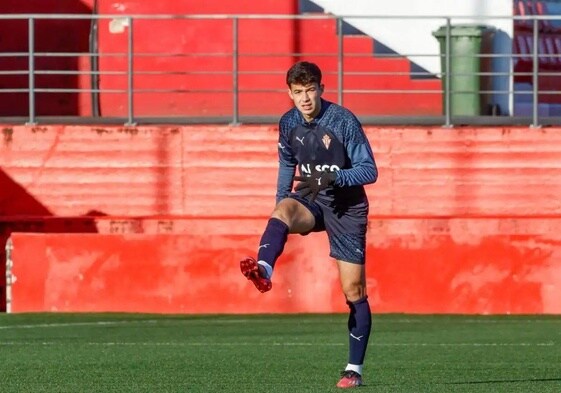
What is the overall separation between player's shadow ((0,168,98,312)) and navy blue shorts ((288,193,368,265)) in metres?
9.16

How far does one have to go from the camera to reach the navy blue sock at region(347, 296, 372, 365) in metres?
10.2

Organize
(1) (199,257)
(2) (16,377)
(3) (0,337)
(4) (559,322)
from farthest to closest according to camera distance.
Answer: (1) (199,257) → (4) (559,322) → (3) (0,337) → (2) (16,377)

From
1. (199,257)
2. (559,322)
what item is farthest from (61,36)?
(559,322)

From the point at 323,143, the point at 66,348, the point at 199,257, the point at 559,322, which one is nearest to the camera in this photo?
the point at 323,143

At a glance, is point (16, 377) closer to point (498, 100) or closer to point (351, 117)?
point (351, 117)

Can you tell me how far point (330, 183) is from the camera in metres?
9.88

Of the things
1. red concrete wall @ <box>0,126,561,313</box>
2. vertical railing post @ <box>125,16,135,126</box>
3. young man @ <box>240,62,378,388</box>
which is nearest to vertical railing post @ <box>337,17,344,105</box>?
red concrete wall @ <box>0,126,561,313</box>

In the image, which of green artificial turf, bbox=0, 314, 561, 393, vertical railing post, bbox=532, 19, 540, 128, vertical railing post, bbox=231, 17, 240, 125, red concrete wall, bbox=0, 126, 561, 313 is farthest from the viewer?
vertical railing post, bbox=231, 17, 240, 125

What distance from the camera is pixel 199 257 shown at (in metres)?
18.3

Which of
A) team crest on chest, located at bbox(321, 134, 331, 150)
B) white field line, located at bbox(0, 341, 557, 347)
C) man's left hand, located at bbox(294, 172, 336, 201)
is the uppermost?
team crest on chest, located at bbox(321, 134, 331, 150)

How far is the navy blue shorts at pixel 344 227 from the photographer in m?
10.2

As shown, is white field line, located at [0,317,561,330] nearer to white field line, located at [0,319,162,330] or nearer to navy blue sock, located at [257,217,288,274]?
white field line, located at [0,319,162,330]

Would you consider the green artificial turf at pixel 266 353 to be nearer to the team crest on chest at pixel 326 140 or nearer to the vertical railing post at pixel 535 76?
the team crest on chest at pixel 326 140

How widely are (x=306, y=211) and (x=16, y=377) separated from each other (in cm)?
235
